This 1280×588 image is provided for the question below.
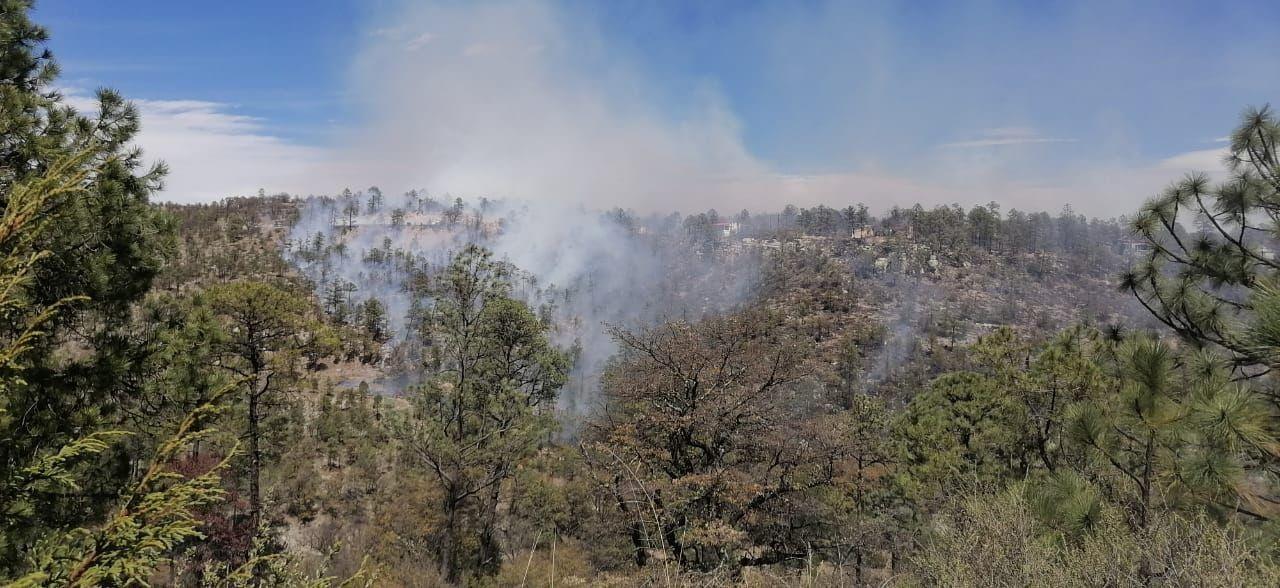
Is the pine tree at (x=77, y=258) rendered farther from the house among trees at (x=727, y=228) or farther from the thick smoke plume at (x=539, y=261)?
the house among trees at (x=727, y=228)

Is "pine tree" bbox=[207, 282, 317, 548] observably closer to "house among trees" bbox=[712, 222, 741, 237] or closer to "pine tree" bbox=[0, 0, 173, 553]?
"pine tree" bbox=[0, 0, 173, 553]

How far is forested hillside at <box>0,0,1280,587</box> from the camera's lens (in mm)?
3051

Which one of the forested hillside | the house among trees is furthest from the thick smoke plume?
the forested hillside

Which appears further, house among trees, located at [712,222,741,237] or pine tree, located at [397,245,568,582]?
house among trees, located at [712,222,741,237]

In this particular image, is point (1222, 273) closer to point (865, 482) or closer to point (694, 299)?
point (865, 482)

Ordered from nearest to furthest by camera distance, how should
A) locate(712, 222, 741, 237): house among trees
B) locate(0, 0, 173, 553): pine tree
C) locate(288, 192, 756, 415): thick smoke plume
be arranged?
locate(0, 0, 173, 553): pine tree < locate(288, 192, 756, 415): thick smoke plume < locate(712, 222, 741, 237): house among trees

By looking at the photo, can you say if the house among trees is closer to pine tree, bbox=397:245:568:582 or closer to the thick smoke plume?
the thick smoke plume

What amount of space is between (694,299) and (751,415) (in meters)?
76.5

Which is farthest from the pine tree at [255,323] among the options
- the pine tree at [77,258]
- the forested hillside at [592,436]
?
the pine tree at [77,258]

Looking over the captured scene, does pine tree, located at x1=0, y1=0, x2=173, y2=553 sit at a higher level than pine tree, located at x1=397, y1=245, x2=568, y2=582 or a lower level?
higher

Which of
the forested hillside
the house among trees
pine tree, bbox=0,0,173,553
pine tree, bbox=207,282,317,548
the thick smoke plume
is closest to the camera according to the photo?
the forested hillside

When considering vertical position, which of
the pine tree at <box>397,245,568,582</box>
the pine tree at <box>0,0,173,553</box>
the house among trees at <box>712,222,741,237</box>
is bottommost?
the pine tree at <box>397,245,568,582</box>

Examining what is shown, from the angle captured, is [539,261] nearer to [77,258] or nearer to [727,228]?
[727,228]

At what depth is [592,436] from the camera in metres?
12.1
